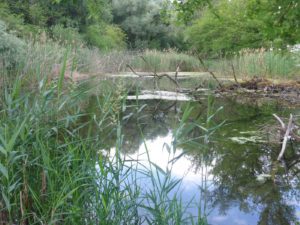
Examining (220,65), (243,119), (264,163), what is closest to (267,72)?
(220,65)

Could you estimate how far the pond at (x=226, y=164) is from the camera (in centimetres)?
293

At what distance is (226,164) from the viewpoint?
4242mm

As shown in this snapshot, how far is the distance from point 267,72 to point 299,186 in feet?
31.8

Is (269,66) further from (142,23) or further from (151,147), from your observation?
(142,23)

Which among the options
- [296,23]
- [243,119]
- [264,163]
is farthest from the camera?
[243,119]

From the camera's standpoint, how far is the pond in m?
2.93

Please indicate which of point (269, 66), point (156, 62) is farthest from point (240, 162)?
point (156, 62)

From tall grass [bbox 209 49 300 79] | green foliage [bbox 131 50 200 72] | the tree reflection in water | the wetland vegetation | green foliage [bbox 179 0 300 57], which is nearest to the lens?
the wetland vegetation

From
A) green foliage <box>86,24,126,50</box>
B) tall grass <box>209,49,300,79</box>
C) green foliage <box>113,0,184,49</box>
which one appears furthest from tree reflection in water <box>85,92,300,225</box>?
green foliage <box>113,0,184,49</box>

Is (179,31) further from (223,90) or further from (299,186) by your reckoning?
(299,186)

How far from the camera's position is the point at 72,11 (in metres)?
23.3

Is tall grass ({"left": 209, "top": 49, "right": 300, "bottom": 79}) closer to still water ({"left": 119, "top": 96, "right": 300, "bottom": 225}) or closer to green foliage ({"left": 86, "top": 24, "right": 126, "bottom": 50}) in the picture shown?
still water ({"left": 119, "top": 96, "right": 300, "bottom": 225})

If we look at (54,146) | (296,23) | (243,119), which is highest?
(296,23)

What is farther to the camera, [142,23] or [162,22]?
[142,23]
